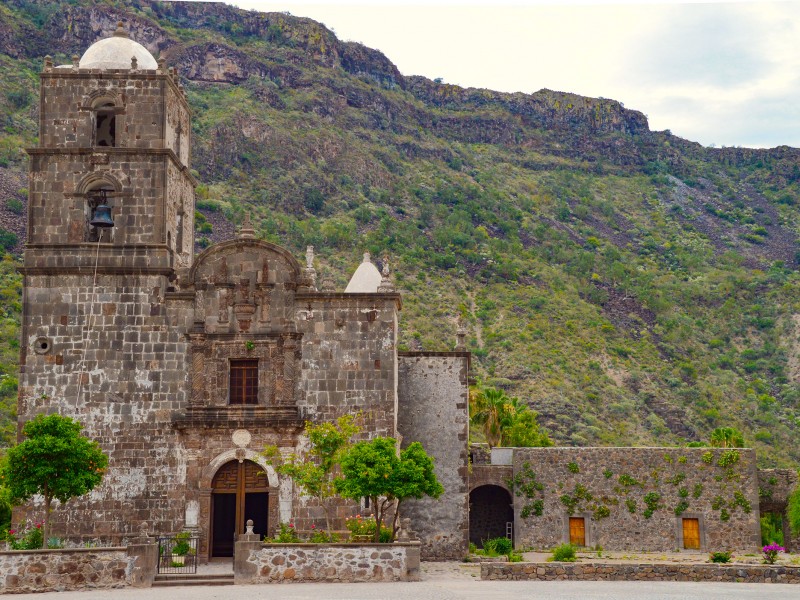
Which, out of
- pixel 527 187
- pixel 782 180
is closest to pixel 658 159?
pixel 782 180

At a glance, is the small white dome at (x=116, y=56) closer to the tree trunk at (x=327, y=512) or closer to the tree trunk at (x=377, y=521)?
the tree trunk at (x=327, y=512)

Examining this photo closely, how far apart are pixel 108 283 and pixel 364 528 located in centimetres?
939

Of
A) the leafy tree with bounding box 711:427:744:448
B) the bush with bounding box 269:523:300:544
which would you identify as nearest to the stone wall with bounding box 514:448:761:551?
the leafy tree with bounding box 711:427:744:448

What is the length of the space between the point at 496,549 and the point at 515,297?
145 feet

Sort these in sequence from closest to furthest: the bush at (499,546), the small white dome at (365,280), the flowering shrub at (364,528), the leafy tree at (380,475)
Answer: the leafy tree at (380,475)
the flowering shrub at (364,528)
the small white dome at (365,280)
the bush at (499,546)

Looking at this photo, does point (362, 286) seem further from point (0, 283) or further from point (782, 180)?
point (782, 180)

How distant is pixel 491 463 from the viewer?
40.3 metres

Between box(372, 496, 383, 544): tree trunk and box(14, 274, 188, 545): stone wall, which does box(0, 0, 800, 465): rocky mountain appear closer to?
box(14, 274, 188, 545): stone wall

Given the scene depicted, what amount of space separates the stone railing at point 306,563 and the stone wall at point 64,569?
245cm

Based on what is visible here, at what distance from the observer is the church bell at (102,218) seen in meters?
28.7

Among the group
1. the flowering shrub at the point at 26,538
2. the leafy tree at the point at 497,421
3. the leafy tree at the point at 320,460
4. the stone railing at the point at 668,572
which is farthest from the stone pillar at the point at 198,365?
the leafy tree at the point at 497,421

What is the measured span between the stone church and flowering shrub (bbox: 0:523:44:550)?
2.38ft

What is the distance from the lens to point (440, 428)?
1310 inches

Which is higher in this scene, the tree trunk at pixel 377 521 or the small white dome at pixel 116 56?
the small white dome at pixel 116 56
